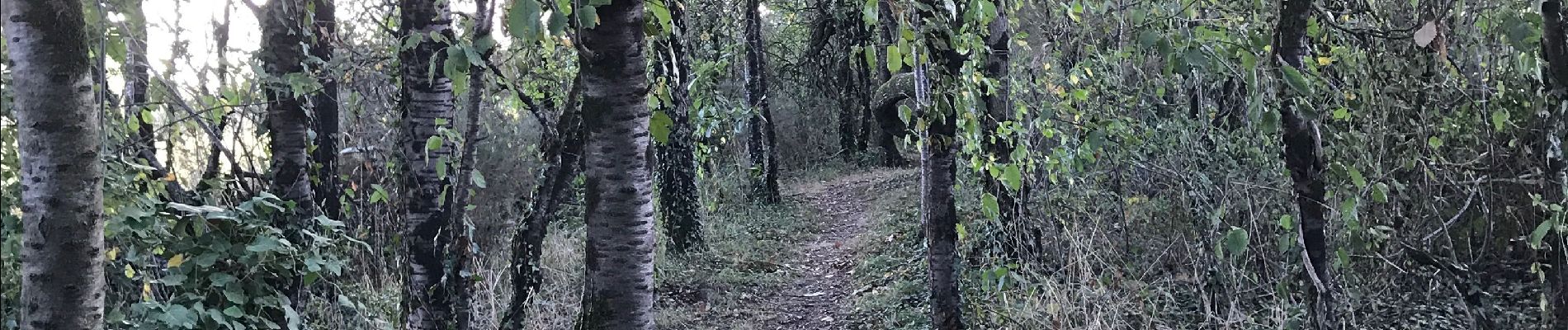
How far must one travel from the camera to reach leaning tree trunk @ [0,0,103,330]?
2.12 metres

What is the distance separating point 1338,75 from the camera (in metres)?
4.68

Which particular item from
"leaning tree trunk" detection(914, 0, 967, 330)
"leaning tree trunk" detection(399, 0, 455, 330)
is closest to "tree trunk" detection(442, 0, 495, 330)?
"leaning tree trunk" detection(399, 0, 455, 330)

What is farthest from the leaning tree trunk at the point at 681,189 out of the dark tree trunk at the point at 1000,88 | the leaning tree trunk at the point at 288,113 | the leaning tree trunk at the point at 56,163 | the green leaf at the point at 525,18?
the green leaf at the point at 525,18

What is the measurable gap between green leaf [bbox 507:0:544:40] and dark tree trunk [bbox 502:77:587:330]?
237 centimetres

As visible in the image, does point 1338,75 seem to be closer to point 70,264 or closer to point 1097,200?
point 1097,200

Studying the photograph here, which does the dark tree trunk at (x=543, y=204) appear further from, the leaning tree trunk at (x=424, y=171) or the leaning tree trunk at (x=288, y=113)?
the leaning tree trunk at (x=288, y=113)

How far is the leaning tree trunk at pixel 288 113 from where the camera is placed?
163 inches

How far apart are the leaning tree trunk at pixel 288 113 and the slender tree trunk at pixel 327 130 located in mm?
174

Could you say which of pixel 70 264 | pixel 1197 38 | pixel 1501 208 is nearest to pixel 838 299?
pixel 1501 208

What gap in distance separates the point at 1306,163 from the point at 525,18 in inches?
105

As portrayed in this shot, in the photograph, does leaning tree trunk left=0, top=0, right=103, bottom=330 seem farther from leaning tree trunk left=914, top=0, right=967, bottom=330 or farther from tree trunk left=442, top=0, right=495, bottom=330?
leaning tree trunk left=914, top=0, right=967, bottom=330

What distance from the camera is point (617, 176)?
2.47m

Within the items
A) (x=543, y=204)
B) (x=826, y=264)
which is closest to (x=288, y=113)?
(x=543, y=204)

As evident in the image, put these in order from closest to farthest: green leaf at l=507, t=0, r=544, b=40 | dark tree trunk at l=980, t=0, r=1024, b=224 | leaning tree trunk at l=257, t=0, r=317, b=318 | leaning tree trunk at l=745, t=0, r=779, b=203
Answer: green leaf at l=507, t=0, r=544, b=40 → leaning tree trunk at l=257, t=0, r=317, b=318 → dark tree trunk at l=980, t=0, r=1024, b=224 → leaning tree trunk at l=745, t=0, r=779, b=203
